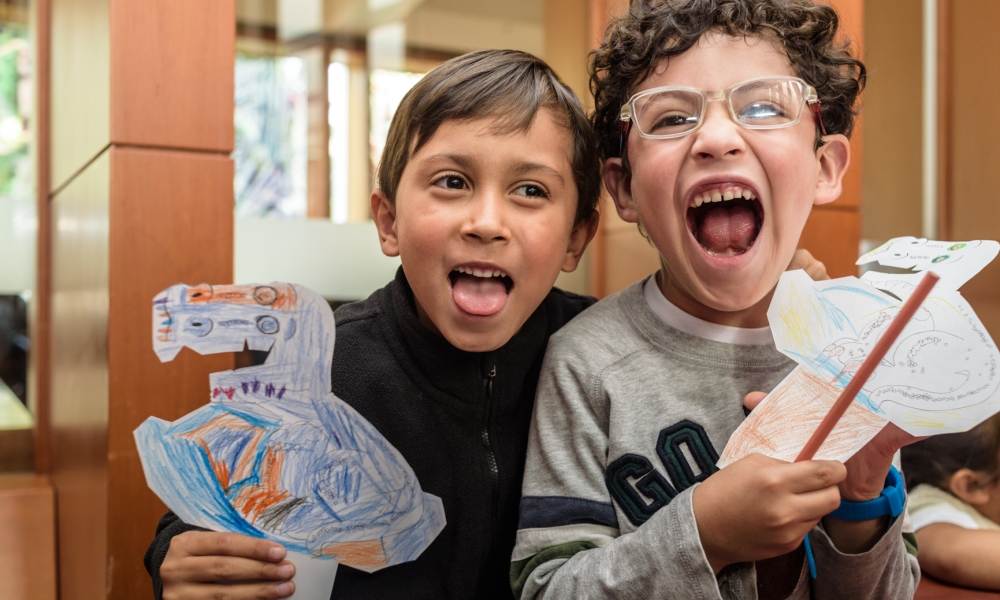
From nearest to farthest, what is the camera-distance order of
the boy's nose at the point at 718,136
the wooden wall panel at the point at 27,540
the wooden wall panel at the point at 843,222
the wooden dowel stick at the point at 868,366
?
the wooden dowel stick at the point at 868,366
the boy's nose at the point at 718,136
the wooden wall panel at the point at 27,540
the wooden wall panel at the point at 843,222

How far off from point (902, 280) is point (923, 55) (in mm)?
1810

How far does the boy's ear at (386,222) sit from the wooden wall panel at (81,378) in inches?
13.8

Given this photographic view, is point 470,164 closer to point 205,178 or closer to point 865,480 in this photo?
point 205,178

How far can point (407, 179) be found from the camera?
0.93 meters

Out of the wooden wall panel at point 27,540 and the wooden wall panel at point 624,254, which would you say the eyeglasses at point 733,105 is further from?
the wooden wall panel at point 27,540

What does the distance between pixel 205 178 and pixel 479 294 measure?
17.4 inches

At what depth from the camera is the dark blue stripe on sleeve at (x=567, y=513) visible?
2.70 ft

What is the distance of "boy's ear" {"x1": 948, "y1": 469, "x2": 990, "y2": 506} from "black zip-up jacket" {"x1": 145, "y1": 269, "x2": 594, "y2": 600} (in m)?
0.96

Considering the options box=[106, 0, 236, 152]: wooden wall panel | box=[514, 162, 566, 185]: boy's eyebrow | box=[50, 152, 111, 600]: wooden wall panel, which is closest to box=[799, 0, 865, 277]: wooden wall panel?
box=[514, 162, 566, 185]: boy's eyebrow

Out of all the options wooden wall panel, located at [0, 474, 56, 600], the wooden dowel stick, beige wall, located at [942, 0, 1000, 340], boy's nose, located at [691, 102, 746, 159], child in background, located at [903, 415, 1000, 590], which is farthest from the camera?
beige wall, located at [942, 0, 1000, 340]

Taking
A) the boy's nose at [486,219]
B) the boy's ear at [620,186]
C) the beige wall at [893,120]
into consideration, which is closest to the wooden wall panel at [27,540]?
the boy's nose at [486,219]

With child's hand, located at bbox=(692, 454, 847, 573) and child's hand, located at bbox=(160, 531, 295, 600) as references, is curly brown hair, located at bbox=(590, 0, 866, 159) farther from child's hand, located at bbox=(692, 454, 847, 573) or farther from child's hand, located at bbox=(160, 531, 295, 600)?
child's hand, located at bbox=(160, 531, 295, 600)

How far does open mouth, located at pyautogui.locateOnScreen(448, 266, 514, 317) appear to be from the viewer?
89 centimetres

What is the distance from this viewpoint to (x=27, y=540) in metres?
1.37
